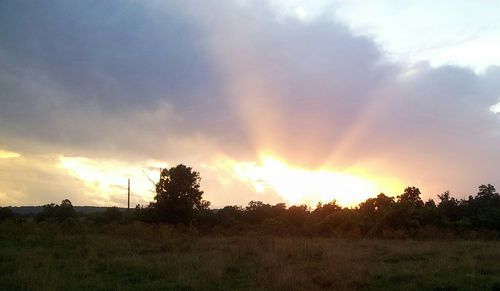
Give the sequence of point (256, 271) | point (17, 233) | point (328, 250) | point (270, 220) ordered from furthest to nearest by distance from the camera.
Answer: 1. point (270, 220)
2. point (17, 233)
3. point (328, 250)
4. point (256, 271)

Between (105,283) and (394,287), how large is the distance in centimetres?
846

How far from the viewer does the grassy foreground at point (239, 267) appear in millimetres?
13008

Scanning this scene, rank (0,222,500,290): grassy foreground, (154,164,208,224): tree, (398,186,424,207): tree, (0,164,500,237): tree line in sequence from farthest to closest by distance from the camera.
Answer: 1. (154,164,208,224): tree
2. (398,186,424,207): tree
3. (0,164,500,237): tree line
4. (0,222,500,290): grassy foreground

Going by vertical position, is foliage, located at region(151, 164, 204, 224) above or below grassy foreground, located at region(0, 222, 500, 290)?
above

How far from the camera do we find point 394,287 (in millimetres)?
13055

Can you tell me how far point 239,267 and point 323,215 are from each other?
3215 centimetres

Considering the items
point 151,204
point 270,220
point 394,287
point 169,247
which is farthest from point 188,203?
point 394,287

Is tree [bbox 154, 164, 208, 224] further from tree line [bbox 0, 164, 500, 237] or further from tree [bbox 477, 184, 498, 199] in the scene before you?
tree [bbox 477, 184, 498, 199]

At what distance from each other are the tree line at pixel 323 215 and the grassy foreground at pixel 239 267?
1312 cm

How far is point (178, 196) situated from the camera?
50.8 m

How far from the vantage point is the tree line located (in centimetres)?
3862

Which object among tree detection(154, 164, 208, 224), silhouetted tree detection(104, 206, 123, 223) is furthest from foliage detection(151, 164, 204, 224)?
silhouetted tree detection(104, 206, 123, 223)

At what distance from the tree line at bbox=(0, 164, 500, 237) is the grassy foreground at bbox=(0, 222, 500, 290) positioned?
1312cm

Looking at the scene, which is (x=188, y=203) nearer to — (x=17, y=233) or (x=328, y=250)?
(x=17, y=233)
